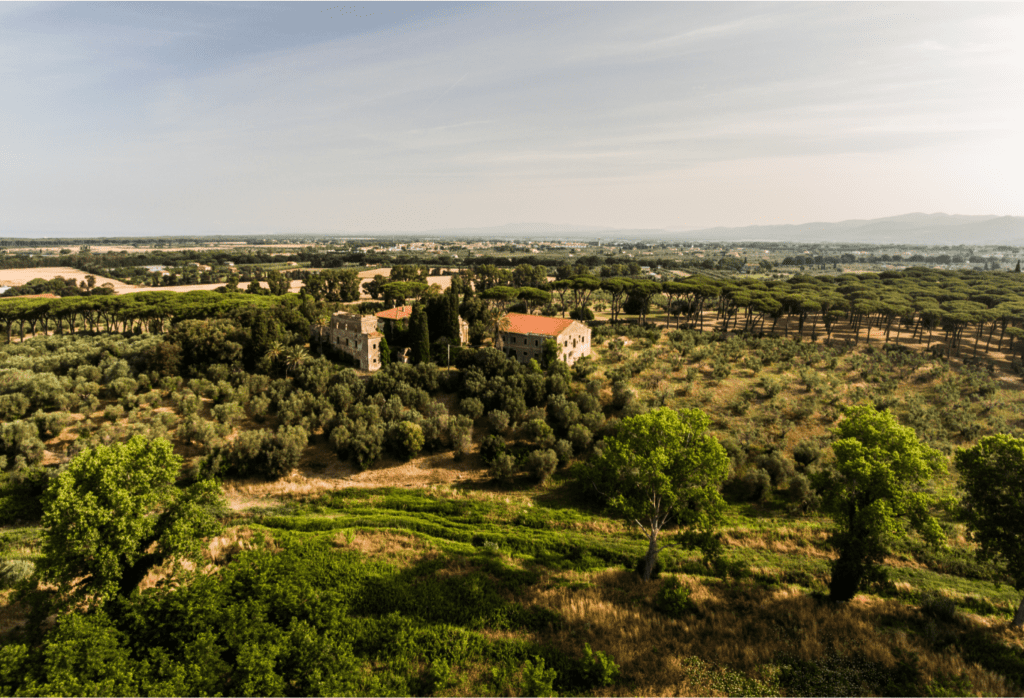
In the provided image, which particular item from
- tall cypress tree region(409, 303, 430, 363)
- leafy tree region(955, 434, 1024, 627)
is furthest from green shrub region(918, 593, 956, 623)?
tall cypress tree region(409, 303, 430, 363)

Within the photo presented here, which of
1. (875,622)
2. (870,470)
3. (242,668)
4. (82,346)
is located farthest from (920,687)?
(82,346)

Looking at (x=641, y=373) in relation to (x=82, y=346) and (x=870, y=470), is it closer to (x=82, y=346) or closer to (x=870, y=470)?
(x=870, y=470)

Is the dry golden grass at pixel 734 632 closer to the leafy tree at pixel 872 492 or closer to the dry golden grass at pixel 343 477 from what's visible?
the leafy tree at pixel 872 492

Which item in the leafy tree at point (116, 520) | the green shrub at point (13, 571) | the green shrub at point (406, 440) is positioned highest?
the leafy tree at point (116, 520)

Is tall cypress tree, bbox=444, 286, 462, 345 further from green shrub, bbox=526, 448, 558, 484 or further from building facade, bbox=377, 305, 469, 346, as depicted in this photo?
green shrub, bbox=526, 448, 558, 484

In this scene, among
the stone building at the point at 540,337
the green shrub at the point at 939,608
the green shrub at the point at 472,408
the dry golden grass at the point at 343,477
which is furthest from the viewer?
the stone building at the point at 540,337

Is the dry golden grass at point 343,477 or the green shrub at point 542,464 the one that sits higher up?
the green shrub at point 542,464

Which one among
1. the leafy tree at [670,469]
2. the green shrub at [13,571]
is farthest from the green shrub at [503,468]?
the green shrub at [13,571]
